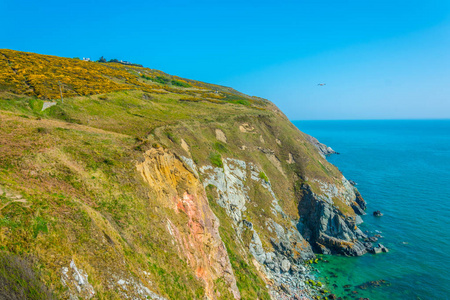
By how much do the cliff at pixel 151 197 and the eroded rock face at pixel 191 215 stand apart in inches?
6.3

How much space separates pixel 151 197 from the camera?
24.2 metres

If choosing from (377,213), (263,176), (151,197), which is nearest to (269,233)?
(263,176)

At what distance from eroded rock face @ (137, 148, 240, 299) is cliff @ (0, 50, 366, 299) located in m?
0.16

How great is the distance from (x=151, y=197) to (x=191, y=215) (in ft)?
23.5

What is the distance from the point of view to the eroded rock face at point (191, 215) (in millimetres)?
25531

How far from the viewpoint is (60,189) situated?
1822 centimetres

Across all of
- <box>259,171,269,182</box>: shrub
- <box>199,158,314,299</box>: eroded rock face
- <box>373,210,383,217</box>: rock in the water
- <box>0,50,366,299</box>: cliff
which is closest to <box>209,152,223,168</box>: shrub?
<box>0,50,366,299</box>: cliff

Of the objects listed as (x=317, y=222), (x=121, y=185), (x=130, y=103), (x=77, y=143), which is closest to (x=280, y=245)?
(x=317, y=222)

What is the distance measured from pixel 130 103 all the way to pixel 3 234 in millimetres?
48614

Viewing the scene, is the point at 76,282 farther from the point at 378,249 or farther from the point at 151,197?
the point at 378,249

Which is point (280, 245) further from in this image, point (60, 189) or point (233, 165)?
point (60, 189)

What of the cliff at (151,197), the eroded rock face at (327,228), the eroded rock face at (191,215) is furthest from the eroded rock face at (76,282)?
the eroded rock face at (327,228)

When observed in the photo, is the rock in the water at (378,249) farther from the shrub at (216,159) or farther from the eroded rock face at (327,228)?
the shrub at (216,159)

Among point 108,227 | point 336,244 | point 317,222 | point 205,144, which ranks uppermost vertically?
point 205,144
